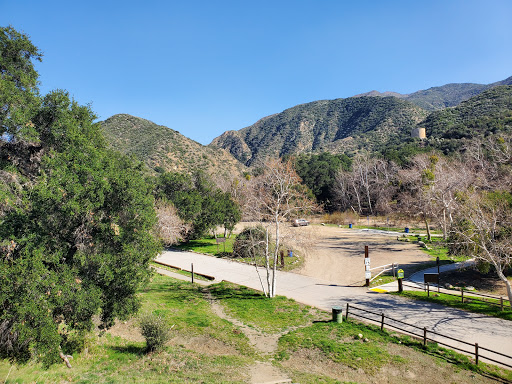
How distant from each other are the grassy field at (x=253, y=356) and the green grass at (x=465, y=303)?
503cm

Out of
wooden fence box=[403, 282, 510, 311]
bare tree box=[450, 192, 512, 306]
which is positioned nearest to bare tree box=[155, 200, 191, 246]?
wooden fence box=[403, 282, 510, 311]

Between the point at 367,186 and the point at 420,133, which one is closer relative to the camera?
the point at 367,186

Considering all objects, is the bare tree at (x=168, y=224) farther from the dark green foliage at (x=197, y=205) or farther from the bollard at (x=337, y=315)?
the bollard at (x=337, y=315)

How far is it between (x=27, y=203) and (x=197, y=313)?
9.01 m

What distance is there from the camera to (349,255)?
28.2 m

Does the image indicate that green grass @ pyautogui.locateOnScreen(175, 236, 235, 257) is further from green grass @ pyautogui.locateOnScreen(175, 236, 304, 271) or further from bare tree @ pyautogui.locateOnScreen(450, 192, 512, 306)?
bare tree @ pyautogui.locateOnScreen(450, 192, 512, 306)

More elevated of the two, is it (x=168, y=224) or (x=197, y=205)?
(x=197, y=205)

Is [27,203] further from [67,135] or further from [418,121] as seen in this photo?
[418,121]

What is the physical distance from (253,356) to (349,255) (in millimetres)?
19043

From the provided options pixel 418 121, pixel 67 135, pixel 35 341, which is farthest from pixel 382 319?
pixel 418 121

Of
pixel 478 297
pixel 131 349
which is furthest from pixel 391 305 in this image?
pixel 131 349

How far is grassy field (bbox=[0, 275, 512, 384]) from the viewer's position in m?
9.16

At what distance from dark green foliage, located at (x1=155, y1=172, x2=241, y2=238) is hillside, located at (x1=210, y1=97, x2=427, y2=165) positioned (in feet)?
159

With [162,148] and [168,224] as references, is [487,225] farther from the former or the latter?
[162,148]
